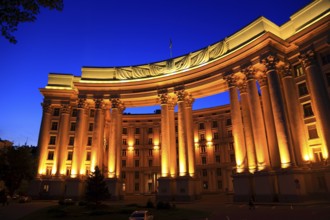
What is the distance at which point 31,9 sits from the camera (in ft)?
46.9

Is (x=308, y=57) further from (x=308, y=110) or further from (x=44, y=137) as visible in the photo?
(x=44, y=137)

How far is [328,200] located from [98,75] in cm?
4508

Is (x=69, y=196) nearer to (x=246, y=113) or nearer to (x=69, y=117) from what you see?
(x=69, y=117)

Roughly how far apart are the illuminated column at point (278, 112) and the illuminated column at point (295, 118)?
2.48 metres

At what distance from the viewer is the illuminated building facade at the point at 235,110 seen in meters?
32.0

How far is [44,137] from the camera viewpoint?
1954 inches

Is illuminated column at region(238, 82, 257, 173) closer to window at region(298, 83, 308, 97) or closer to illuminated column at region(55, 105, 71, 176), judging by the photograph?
window at region(298, 83, 308, 97)

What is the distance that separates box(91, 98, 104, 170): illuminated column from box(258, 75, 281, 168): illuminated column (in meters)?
30.2

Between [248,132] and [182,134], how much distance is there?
1166 centimetres

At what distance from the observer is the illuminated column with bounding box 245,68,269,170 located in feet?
111

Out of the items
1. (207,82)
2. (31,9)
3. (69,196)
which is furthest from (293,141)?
(69,196)

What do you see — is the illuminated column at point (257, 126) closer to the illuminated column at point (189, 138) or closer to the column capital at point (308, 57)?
the column capital at point (308, 57)

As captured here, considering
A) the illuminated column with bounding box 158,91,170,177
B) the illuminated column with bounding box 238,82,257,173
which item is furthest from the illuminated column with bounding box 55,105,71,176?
the illuminated column with bounding box 238,82,257,173

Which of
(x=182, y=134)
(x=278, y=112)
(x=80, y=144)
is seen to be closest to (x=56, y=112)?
(x=80, y=144)
